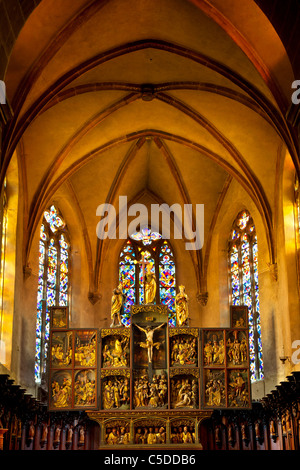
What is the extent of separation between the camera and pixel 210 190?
2797cm

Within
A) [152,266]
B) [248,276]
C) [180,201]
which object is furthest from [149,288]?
[152,266]

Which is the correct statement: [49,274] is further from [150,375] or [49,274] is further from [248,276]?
[248,276]

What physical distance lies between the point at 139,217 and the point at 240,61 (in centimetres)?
1120

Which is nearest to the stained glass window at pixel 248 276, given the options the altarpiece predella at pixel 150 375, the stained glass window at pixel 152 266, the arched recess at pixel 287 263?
the arched recess at pixel 287 263

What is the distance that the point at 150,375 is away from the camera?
21594 millimetres

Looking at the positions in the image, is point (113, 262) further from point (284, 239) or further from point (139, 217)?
point (284, 239)

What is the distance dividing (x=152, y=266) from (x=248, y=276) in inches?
185

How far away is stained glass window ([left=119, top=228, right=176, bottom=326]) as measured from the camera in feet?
95.5

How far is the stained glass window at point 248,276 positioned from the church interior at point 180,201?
0.08 metres

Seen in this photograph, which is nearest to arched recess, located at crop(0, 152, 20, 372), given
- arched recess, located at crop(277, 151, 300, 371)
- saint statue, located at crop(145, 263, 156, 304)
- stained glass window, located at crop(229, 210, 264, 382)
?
saint statue, located at crop(145, 263, 156, 304)

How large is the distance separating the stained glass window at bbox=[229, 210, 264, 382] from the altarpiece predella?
11.5 feet
